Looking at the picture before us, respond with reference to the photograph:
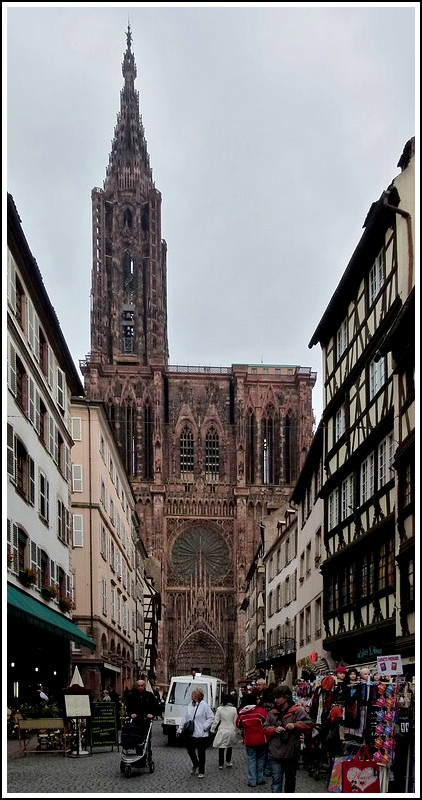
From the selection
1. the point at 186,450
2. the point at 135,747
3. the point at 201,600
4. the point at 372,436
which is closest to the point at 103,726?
the point at 135,747

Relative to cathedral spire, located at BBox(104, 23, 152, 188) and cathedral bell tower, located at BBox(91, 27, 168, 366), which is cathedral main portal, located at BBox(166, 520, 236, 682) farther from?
cathedral spire, located at BBox(104, 23, 152, 188)

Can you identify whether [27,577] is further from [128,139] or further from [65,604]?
[128,139]

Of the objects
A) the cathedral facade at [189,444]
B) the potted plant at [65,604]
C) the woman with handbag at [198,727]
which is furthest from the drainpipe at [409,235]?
the cathedral facade at [189,444]

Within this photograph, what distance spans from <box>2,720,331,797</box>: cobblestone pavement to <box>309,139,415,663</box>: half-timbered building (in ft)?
16.4

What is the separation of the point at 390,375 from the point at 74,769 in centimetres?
1007

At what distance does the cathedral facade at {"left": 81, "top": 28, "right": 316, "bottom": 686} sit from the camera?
9438 centimetres

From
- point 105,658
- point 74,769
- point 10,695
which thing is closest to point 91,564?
point 105,658

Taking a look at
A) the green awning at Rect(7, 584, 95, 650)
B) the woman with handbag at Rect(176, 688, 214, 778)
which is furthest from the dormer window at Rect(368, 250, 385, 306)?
the woman with handbag at Rect(176, 688, 214, 778)

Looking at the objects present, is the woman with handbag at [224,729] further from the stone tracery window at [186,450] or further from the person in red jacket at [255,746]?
the stone tracery window at [186,450]

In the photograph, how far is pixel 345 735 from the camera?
14680mm

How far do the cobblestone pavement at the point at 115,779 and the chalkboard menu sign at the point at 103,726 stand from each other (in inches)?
15.6

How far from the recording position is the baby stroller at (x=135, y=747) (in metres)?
16.5

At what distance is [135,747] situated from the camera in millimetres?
16875

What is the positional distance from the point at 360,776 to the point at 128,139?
111077 millimetres
